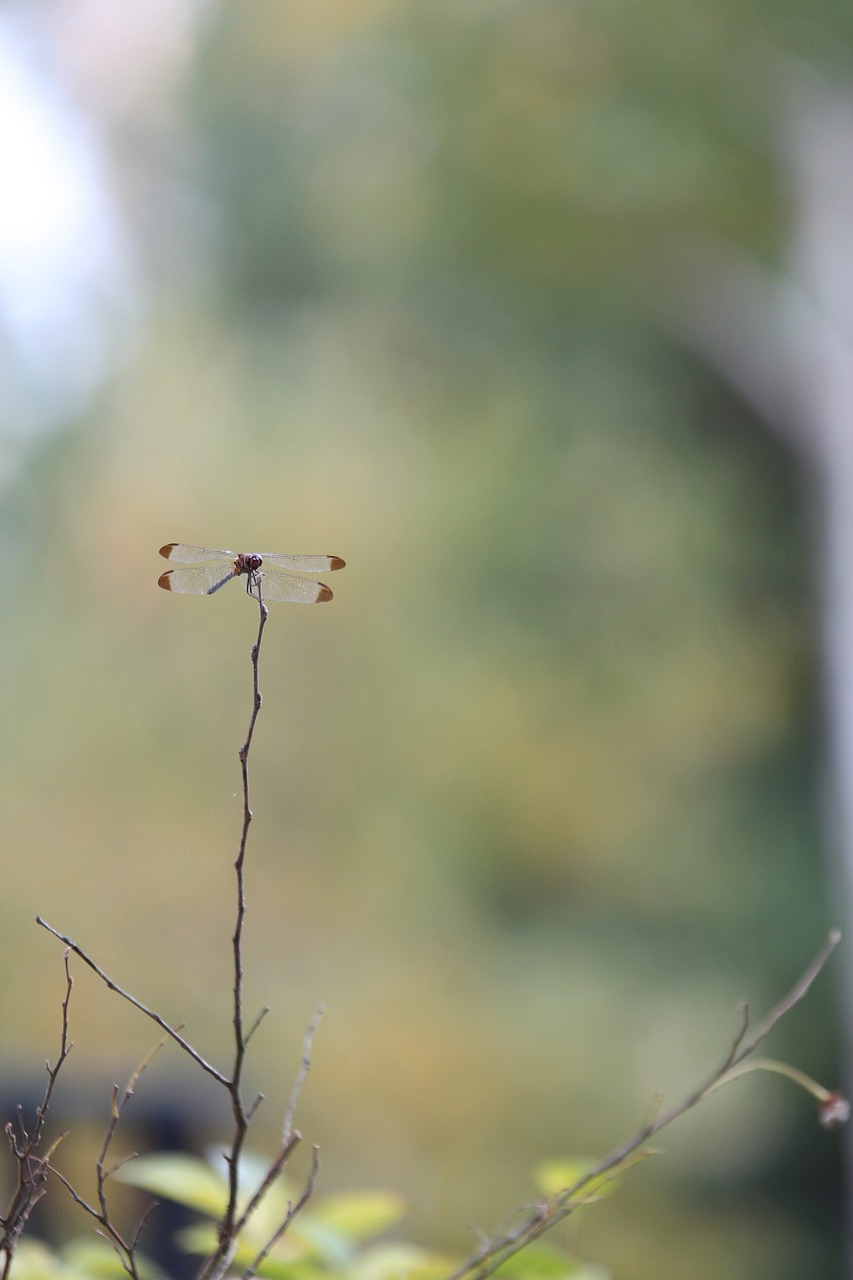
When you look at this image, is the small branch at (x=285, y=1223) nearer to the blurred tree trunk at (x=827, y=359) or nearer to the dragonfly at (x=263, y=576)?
the dragonfly at (x=263, y=576)

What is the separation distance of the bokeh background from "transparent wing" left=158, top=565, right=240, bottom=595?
2162 mm

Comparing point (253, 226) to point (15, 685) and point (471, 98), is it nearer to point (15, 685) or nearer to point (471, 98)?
point (471, 98)

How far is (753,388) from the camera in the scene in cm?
318

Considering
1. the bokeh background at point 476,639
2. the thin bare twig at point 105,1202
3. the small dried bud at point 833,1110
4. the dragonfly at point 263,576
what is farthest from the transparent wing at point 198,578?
the bokeh background at point 476,639

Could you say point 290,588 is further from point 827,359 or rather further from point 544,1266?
point 827,359

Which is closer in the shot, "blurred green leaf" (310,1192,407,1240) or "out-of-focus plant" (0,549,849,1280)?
"out-of-focus plant" (0,549,849,1280)

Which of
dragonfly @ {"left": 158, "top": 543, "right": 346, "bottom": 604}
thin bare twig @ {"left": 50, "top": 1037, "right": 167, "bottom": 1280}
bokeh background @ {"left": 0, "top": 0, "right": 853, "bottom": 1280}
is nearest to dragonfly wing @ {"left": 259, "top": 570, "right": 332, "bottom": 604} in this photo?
dragonfly @ {"left": 158, "top": 543, "right": 346, "bottom": 604}

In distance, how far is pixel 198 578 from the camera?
576 mm

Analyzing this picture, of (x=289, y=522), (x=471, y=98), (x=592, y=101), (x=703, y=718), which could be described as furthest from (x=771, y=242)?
(x=289, y=522)

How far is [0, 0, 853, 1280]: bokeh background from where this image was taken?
275 cm

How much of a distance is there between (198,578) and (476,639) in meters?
2.61

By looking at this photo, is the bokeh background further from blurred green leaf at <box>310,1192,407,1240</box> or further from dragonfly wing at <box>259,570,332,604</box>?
dragonfly wing at <box>259,570,332,604</box>

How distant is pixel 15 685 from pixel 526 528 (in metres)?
1.49

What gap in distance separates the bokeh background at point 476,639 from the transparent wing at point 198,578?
2.16 metres
